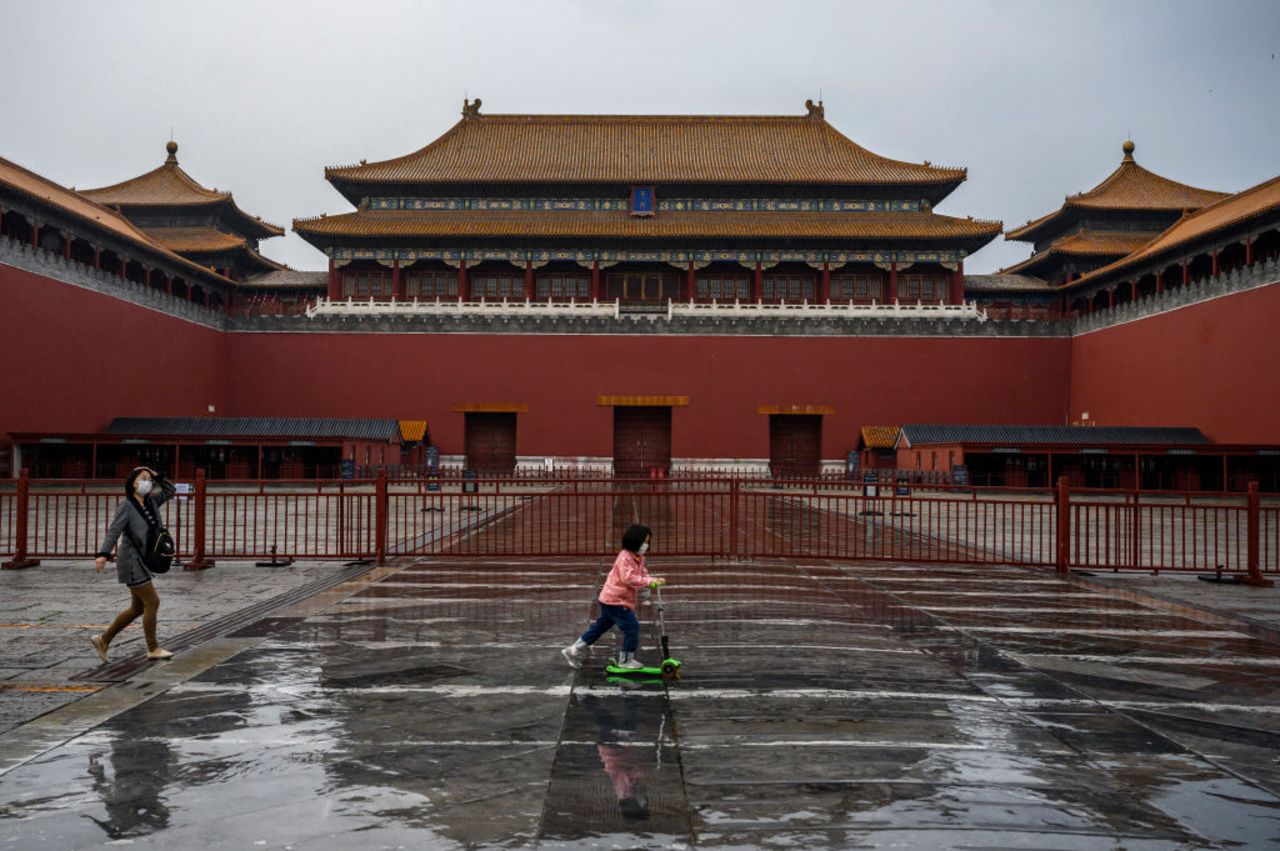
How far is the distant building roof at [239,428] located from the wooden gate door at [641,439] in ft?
26.6

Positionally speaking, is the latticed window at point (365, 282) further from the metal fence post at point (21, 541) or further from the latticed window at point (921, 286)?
the metal fence post at point (21, 541)

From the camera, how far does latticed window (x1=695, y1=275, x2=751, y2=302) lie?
33.7 metres

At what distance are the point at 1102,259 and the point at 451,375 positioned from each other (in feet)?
75.5

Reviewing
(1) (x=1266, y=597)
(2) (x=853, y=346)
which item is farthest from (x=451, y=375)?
(1) (x=1266, y=597)

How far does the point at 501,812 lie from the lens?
302 centimetres

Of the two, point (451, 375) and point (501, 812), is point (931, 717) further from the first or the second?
Answer: point (451, 375)

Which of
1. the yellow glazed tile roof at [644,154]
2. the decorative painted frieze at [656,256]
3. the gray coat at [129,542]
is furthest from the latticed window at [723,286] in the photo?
the gray coat at [129,542]

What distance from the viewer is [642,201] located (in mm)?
33469

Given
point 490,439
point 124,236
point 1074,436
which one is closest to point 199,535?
point 124,236

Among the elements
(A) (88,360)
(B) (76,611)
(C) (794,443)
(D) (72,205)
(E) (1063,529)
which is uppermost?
(D) (72,205)

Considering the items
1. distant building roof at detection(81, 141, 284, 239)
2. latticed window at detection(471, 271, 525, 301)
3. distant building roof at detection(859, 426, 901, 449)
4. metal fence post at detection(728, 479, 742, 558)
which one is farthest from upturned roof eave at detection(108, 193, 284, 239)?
metal fence post at detection(728, 479, 742, 558)

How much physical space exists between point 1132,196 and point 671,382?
18.7 m

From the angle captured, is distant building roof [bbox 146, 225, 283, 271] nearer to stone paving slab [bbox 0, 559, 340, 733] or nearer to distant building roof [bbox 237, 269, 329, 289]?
distant building roof [bbox 237, 269, 329, 289]

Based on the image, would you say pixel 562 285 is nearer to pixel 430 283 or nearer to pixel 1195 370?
pixel 430 283
